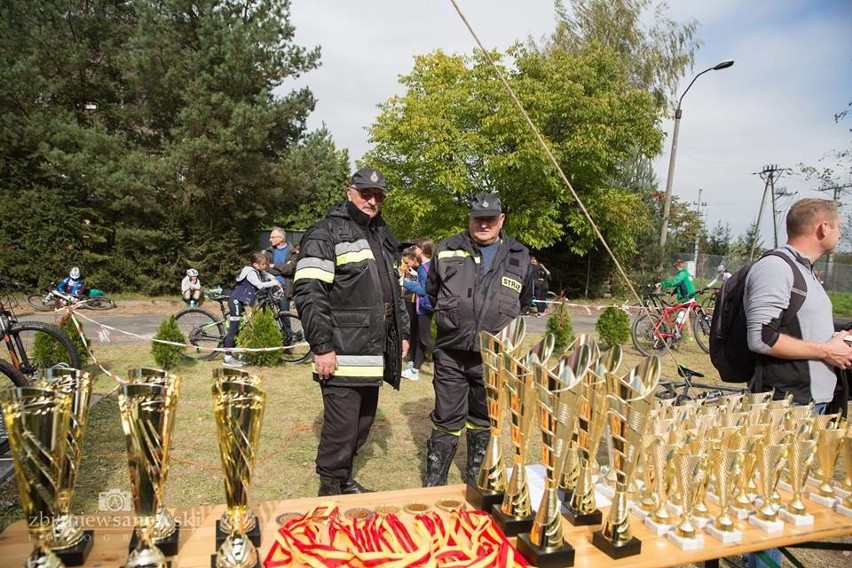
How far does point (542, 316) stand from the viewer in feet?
47.9

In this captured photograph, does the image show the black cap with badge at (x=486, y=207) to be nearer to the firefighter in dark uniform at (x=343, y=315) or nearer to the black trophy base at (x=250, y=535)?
the firefighter in dark uniform at (x=343, y=315)

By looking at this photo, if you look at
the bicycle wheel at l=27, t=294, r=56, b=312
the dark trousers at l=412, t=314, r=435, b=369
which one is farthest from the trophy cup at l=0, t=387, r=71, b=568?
the bicycle wheel at l=27, t=294, r=56, b=312

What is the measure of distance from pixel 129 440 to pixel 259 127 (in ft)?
46.5

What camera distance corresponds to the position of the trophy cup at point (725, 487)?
1542mm

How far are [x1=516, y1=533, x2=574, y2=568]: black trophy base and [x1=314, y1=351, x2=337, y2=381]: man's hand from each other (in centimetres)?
156

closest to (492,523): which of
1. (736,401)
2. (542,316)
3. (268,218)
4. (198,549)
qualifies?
(198,549)

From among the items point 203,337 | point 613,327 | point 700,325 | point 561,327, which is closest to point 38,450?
point 203,337

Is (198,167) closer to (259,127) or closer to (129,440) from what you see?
(259,127)

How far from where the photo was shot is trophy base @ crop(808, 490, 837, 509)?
1797mm

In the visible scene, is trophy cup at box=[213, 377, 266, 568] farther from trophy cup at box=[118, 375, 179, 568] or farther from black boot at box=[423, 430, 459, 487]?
black boot at box=[423, 430, 459, 487]

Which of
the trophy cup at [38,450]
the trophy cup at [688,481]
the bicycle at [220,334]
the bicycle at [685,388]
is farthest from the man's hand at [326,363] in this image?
the bicycle at [220,334]

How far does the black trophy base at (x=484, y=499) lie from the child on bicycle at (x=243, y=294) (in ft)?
19.8

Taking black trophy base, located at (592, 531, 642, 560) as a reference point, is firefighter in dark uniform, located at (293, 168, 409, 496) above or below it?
above

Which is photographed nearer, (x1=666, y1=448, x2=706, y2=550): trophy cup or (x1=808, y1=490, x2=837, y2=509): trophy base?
(x1=666, y1=448, x2=706, y2=550): trophy cup
